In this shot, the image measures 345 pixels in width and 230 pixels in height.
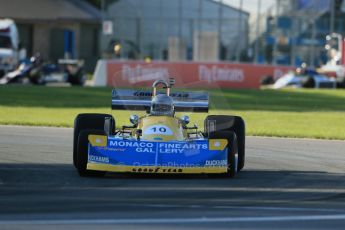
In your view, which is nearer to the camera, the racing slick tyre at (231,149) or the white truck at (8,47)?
the racing slick tyre at (231,149)

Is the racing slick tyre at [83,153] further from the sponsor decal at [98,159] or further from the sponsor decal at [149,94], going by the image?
the sponsor decal at [149,94]

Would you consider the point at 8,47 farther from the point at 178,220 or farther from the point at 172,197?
the point at 178,220

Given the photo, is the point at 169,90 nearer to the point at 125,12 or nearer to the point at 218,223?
the point at 218,223

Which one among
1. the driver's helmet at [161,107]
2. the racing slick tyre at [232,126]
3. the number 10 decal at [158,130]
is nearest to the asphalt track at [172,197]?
the racing slick tyre at [232,126]

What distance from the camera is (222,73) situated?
4403cm

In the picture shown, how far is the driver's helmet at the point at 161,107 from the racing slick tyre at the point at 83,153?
121 centimetres

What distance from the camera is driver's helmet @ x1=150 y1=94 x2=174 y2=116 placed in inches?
535

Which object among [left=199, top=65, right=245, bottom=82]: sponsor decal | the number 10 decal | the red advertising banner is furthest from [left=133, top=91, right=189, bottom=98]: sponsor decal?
[left=199, top=65, right=245, bottom=82]: sponsor decal

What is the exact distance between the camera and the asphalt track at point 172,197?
9297mm

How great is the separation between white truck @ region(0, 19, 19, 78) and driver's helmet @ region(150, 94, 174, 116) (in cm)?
→ 3572

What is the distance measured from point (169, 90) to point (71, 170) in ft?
6.74

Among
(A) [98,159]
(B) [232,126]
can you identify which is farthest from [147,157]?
(B) [232,126]

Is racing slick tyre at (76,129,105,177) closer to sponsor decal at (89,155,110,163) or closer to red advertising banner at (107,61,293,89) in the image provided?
sponsor decal at (89,155,110,163)

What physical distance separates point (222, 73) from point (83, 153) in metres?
31.8
